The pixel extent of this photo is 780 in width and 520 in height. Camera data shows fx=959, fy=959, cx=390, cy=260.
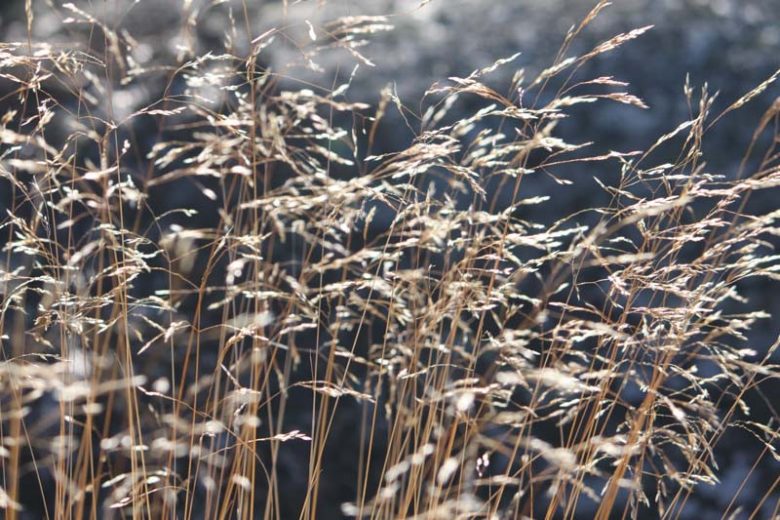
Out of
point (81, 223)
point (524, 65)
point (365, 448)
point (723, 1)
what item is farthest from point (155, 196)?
point (723, 1)

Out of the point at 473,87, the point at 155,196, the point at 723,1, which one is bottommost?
the point at 155,196

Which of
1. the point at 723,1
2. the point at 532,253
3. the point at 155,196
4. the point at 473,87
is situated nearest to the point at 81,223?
the point at 155,196

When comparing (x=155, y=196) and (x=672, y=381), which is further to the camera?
(x=155, y=196)

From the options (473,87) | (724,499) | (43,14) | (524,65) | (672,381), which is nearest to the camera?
(473,87)

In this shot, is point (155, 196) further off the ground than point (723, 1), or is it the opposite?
point (723, 1)

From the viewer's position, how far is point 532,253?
221cm

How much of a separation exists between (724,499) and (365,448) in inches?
Answer: 29.8

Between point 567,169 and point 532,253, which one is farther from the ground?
point 567,169

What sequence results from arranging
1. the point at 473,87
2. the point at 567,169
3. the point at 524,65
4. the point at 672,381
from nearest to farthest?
the point at 473,87 < the point at 672,381 < the point at 567,169 < the point at 524,65

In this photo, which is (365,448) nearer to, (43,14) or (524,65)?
(524,65)

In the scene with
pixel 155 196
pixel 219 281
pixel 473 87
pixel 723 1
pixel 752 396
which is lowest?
pixel 752 396

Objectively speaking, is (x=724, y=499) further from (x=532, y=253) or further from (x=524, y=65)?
(x=524, y=65)

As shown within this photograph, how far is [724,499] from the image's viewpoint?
6.55 feet

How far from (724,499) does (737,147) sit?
0.85 meters
